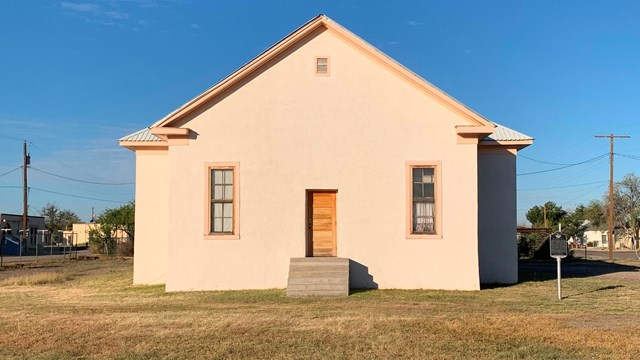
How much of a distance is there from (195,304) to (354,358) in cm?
674

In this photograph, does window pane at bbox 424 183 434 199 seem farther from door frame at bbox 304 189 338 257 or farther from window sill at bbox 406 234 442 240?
door frame at bbox 304 189 338 257

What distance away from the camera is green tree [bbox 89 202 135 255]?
1805 inches

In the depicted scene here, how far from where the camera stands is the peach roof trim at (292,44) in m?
17.1

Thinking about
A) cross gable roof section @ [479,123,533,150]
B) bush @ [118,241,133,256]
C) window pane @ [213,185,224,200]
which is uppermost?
cross gable roof section @ [479,123,533,150]

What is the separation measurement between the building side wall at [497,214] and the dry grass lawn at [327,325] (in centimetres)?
235

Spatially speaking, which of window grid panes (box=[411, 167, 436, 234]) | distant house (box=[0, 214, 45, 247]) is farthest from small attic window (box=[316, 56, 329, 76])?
distant house (box=[0, 214, 45, 247])

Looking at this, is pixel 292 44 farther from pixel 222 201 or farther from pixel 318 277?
pixel 318 277

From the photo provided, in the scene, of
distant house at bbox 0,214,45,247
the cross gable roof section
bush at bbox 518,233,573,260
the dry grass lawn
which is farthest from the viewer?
distant house at bbox 0,214,45,247

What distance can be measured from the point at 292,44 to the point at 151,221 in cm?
742

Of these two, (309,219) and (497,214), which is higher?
(497,214)

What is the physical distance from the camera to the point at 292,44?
17.5 meters

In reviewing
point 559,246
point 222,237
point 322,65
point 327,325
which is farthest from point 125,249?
point 327,325

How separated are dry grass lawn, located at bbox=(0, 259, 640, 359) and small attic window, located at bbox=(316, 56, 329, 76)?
6.31 m

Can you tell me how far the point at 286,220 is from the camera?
1736 centimetres
